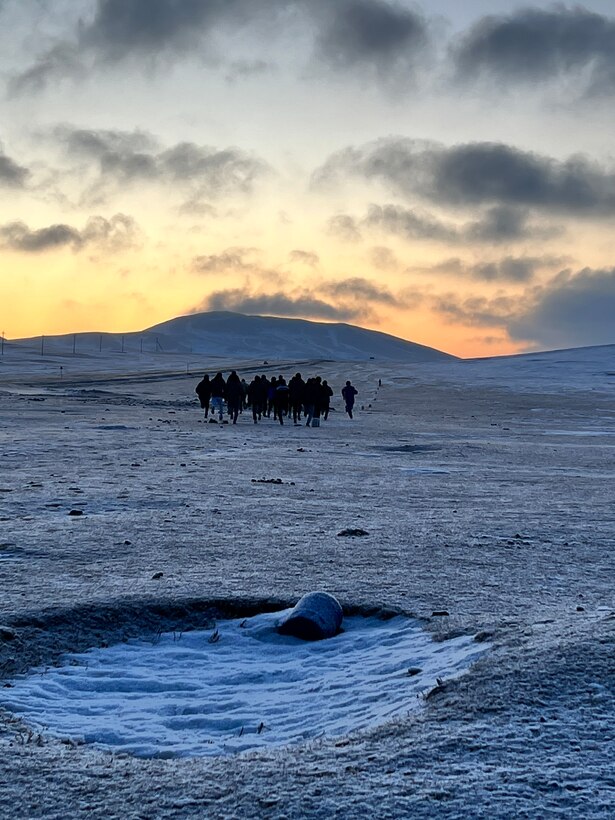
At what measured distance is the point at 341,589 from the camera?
6.84 meters

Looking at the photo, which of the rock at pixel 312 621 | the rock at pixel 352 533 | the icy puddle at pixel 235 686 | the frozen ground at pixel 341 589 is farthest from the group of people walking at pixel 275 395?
the icy puddle at pixel 235 686

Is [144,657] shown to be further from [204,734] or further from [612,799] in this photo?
[612,799]

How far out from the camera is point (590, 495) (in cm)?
1261

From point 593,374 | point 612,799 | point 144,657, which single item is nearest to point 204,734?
point 144,657

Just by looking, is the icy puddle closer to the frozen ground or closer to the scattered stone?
the frozen ground

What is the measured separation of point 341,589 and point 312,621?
3.43 ft

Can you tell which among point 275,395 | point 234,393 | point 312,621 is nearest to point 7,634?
point 312,621

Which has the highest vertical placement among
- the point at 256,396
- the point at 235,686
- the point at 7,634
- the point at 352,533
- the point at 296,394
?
the point at 296,394

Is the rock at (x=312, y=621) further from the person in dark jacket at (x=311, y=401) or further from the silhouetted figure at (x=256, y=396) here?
the silhouetted figure at (x=256, y=396)

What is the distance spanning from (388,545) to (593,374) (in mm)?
85481

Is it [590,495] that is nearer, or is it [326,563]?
[326,563]

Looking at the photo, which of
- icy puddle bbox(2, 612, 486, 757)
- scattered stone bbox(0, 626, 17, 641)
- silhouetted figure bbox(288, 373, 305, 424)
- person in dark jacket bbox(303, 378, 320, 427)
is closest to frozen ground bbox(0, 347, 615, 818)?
scattered stone bbox(0, 626, 17, 641)

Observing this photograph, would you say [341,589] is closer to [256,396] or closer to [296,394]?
[296,394]

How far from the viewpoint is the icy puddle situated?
168 inches
